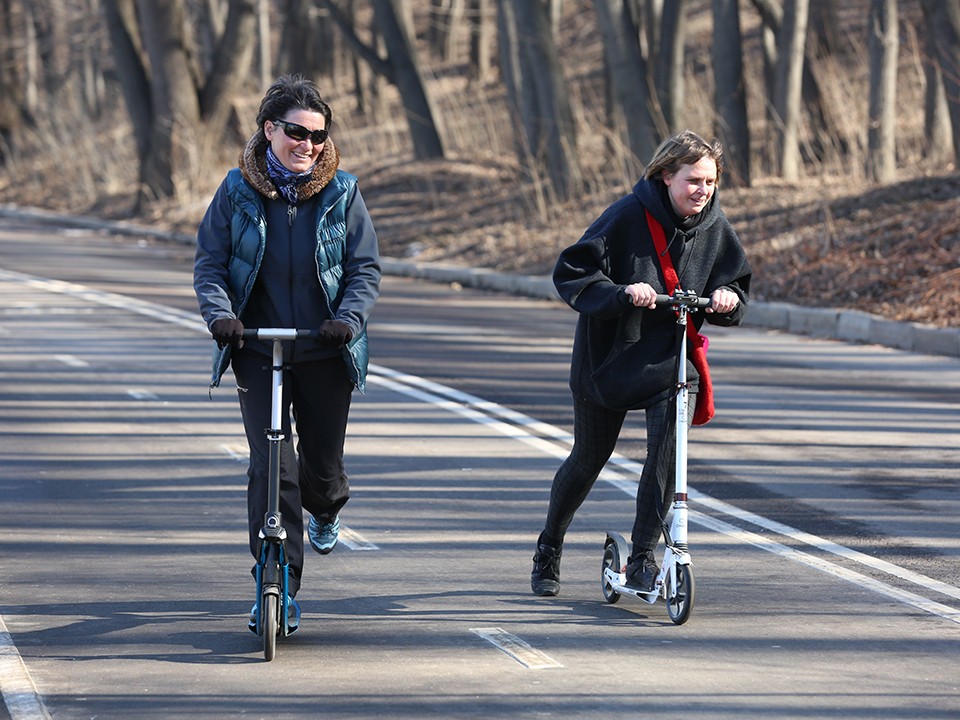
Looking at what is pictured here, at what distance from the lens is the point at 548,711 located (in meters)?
5.28

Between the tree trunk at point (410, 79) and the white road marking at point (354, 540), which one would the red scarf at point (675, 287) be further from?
the tree trunk at point (410, 79)

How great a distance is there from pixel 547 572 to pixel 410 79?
23101 millimetres

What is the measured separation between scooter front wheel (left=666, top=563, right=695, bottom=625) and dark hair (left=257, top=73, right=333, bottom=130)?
212cm

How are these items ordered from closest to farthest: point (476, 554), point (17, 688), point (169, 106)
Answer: point (17, 688), point (476, 554), point (169, 106)

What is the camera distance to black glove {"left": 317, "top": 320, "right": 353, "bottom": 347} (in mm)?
5781

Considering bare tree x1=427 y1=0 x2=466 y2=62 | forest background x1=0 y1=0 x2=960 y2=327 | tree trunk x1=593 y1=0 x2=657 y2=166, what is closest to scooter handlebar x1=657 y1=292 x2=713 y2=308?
forest background x1=0 y1=0 x2=960 y2=327

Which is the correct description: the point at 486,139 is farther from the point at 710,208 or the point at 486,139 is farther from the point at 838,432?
the point at 710,208

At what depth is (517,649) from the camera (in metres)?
6.02

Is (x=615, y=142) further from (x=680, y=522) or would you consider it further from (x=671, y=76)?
(x=680, y=522)

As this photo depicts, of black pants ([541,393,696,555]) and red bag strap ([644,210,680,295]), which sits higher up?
red bag strap ([644,210,680,295])

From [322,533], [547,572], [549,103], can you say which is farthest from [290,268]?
[549,103]

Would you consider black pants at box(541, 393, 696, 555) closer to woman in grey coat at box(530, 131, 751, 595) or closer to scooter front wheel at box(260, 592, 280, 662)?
woman in grey coat at box(530, 131, 751, 595)

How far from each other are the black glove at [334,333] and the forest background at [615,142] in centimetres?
1014

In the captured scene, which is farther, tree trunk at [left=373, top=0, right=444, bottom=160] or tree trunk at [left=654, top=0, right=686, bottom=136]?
tree trunk at [left=373, top=0, right=444, bottom=160]
